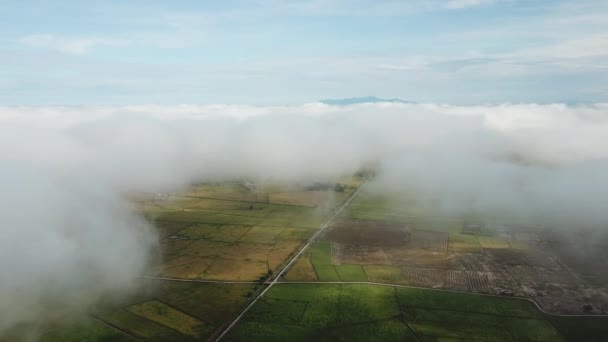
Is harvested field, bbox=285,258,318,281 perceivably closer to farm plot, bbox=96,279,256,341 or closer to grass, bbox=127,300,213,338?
farm plot, bbox=96,279,256,341

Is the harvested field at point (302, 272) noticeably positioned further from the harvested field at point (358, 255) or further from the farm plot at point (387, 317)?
the harvested field at point (358, 255)

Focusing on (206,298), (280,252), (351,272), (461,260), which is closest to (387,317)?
(351,272)

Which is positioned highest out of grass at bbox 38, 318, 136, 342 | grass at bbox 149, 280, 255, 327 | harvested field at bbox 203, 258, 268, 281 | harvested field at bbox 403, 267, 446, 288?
harvested field at bbox 203, 258, 268, 281

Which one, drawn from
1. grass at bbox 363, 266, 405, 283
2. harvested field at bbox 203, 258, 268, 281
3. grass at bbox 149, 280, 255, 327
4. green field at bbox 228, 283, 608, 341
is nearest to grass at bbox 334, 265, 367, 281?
grass at bbox 363, 266, 405, 283

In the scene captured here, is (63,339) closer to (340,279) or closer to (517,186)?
(340,279)

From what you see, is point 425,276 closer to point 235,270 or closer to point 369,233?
point 369,233

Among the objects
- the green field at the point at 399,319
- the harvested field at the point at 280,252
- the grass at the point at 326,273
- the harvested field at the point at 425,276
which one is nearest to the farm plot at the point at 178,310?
the green field at the point at 399,319

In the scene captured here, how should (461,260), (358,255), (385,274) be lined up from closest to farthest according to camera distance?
(385,274) → (461,260) → (358,255)
